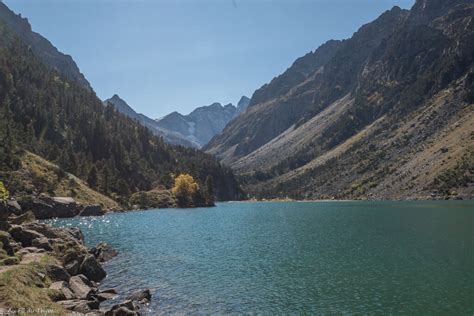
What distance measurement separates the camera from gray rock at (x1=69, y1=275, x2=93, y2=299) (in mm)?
41409

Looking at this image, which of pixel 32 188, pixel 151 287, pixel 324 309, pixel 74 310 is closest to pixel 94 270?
pixel 151 287

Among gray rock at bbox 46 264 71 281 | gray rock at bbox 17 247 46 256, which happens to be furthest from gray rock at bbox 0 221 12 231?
gray rock at bbox 46 264 71 281

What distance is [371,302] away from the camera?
40312 mm

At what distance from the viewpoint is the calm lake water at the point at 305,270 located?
40.6m

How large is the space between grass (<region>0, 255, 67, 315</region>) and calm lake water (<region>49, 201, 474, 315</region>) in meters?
10.2

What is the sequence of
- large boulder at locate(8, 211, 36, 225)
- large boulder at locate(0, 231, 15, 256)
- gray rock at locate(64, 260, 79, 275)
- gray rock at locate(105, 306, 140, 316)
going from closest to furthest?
gray rock at locate(105, 306, 140, 316), large boulder at locate(0, 231, 15, 256), gray rock at locate(64, 260, 79, 275), large boulder at locate(8, 211, 36, 225)

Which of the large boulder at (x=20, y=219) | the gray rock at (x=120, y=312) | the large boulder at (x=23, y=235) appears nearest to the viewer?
the gray rock at (x=120, y=312)

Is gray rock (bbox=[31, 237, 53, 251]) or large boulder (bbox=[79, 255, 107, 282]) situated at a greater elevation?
gray rock (bbox=[31, 237, 53, 251])

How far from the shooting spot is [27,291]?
110 feet

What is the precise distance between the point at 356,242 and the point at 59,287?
186 ft

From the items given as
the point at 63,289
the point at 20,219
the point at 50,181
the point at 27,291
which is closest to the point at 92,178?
the point at 50,181

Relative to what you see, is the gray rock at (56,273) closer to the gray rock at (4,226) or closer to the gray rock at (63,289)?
the gray rock at (63,289)

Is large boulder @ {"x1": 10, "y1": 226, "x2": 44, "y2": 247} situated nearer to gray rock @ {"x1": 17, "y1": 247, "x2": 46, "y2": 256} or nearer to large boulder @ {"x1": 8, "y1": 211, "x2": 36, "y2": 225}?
gray rock @ {"x1": 17, "y1": 247, "x2": 46, "y2": 256}

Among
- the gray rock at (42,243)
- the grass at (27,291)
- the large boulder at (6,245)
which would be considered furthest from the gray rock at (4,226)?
the grass at (27,291)
